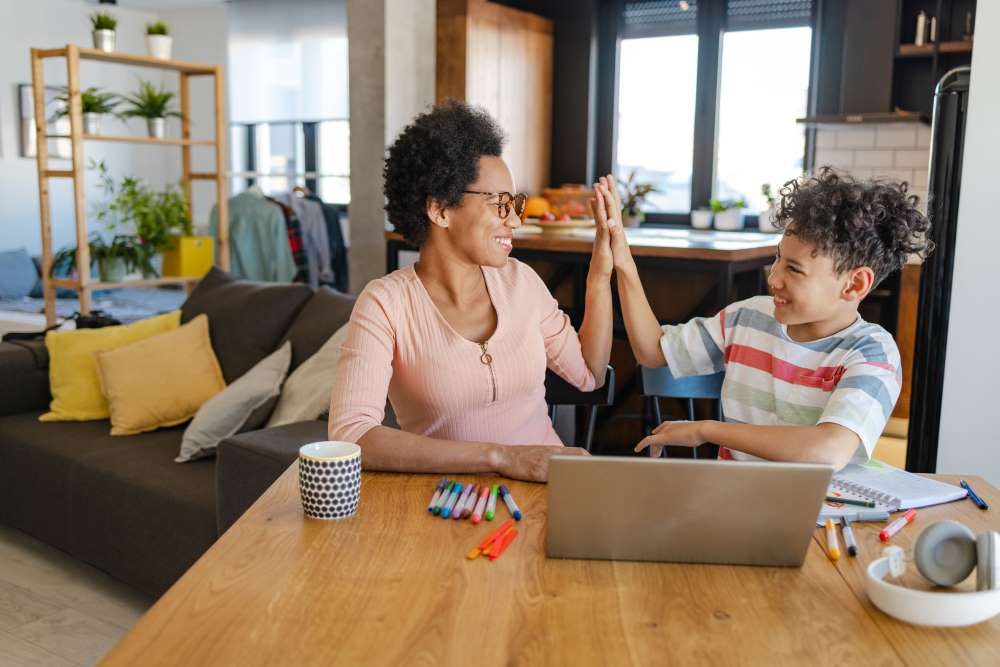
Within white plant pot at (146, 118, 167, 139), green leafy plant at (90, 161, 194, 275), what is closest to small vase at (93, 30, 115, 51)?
white plant pot at (146, 118, 167, 139)

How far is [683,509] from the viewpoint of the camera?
45.3 inches

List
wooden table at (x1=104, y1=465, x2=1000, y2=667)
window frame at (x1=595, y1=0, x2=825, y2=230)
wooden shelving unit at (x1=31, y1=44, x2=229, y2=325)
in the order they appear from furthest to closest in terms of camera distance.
Answer: window frame at (x1=595, y1=0, x2=825, y2=230) → wooden shelving unit at (x1=31, y1=44, x2=229, y2=325) → wooden table at (x1=104, y1=465, x2=1000, y2=667)

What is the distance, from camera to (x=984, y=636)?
103 centimetres

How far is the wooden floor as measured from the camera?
8.66 ft

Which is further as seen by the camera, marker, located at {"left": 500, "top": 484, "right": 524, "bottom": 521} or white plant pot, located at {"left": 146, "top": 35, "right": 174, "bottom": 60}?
white plant pot, located at {"left": 146, "top": 35, "right": 174, "bottom": 60}

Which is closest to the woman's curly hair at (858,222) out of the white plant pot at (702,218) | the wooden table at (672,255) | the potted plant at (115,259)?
the wooden table at (672,255)

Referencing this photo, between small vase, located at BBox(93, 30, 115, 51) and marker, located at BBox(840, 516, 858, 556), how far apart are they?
4.31m

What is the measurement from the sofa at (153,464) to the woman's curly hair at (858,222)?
1.29m

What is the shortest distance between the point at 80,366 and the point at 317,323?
0.91 m

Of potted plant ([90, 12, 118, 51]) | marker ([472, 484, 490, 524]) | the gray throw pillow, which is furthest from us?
potted plant ([90, 12, 118, 51])

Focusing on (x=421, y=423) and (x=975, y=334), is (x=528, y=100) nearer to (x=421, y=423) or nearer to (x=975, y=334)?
(x=975, y=334)

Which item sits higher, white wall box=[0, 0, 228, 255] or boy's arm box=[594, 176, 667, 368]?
white wall box=[0, 0, 228, 255]

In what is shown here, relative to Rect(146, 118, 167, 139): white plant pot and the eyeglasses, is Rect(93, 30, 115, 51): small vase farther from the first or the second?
the eyeglasses

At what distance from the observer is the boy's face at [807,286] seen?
165 cm
